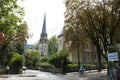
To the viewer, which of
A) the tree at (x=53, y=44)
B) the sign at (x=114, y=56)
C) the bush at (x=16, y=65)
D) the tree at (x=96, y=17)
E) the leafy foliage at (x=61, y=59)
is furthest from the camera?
the tree at (x=53, y=44)

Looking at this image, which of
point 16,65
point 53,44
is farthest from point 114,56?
point 53,44

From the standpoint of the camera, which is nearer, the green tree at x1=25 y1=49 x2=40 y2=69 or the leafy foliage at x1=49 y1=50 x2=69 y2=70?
the leafy foliage at x1=49 y1=50 x2=69 y2=70

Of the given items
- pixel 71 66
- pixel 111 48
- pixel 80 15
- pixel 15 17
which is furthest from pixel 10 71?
pixel 15 17

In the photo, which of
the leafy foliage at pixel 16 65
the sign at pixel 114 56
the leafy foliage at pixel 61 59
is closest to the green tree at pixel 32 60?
the leafy foliage at pixel 16 65

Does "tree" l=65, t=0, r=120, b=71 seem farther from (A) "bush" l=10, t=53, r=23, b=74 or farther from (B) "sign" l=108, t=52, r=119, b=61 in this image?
(A) "bush" l=10, t=53, r=23, b=74

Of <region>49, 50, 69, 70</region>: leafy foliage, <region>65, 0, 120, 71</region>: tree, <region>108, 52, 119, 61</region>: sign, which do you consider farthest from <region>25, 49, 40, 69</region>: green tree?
<region>108, 52, 119, 61</region>: sign

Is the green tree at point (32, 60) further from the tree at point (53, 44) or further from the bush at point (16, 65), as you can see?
the bush at point (16, 65)

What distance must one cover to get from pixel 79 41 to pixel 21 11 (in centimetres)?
2686

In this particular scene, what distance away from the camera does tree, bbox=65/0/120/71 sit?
31.0 m

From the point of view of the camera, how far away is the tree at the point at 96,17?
31.0m

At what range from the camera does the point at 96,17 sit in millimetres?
32250

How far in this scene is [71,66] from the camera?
48.9 meters

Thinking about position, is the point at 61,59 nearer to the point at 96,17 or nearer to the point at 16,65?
the point at 16,65

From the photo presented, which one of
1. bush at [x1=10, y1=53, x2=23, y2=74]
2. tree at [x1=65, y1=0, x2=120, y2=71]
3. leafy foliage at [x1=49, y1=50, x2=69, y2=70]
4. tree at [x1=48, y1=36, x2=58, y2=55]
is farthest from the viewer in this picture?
tree at [x1=48, y1=36, x2=58, y2=55]
